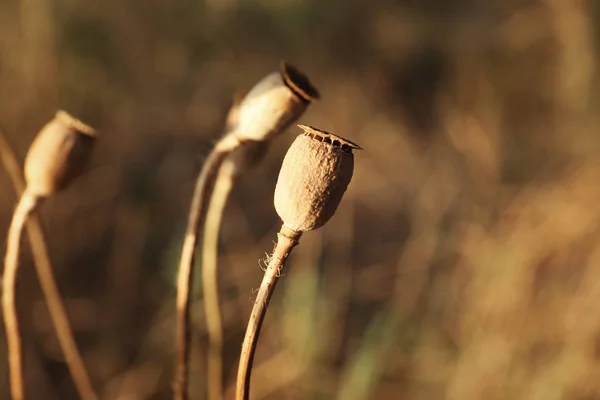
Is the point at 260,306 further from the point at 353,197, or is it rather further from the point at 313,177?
the point at 353,197

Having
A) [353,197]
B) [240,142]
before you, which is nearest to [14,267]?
[240,142]

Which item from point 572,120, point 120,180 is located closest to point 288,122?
point 120,180

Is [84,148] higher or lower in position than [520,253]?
lower

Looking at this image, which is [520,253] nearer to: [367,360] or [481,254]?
[481,254]

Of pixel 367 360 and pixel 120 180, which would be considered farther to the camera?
pixel 120 180

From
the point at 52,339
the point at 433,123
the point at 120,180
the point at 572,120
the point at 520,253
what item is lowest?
the point at 52,339

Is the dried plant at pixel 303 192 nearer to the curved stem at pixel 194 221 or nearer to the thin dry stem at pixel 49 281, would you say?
the curved stem at pixel 194 221

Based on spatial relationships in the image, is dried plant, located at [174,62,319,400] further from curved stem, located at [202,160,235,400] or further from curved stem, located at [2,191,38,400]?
curved stem, located at [2,191,38,400]
